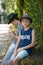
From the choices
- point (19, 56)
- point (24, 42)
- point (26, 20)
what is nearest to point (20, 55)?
point (19, 56)

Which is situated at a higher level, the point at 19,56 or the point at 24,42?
the point at 24,42

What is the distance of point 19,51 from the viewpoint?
18.3 ft

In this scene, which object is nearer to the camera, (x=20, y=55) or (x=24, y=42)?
(x=20, y=55)

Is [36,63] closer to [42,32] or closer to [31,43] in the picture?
[31,43]

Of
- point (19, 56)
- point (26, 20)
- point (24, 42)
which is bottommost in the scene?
point (19, 56)

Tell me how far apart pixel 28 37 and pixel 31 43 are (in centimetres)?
17

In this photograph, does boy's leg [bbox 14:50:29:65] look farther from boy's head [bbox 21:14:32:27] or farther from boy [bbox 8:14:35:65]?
boy's head [bbox 21:14:32:27]

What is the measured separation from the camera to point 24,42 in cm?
568

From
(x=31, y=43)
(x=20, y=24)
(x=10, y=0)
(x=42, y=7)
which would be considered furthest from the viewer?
(x=10, y=0)

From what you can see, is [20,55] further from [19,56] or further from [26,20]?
[26,20]

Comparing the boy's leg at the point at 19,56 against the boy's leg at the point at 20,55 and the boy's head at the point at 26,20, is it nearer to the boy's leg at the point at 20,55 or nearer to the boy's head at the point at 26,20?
the boy's leg at the point at 20,55

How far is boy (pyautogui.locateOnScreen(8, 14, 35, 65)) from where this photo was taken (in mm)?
5496

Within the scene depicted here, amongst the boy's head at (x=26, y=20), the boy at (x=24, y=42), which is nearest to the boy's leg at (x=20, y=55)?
the boy at (x=24, y=42)

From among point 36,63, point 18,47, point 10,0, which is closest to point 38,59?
point 36,63
